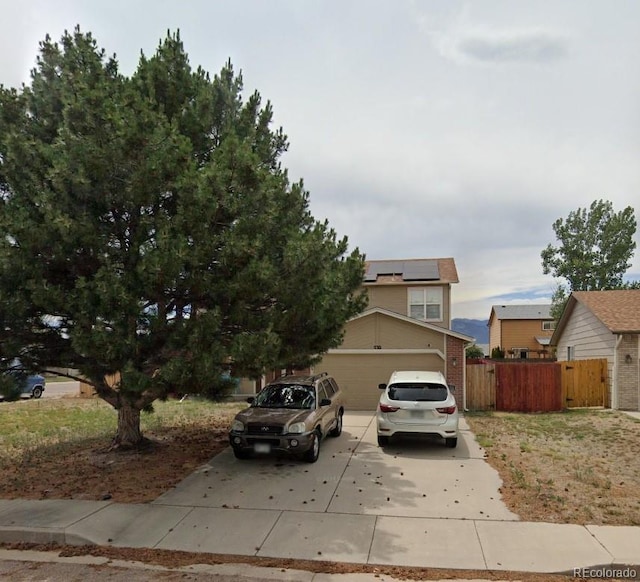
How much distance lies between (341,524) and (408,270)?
20214 mm

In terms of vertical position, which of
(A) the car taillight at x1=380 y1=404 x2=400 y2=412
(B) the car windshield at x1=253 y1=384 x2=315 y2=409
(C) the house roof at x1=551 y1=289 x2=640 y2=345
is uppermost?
(C) the house roof at x1=551 y1=289 x2=640 y2=345

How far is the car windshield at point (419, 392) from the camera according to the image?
35.4ft

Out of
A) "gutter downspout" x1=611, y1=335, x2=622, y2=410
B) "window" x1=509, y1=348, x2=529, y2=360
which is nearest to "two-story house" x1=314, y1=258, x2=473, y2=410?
"gutter downspout" x1=611, y1=335, x2=622, y2=410

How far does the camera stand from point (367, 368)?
18.5 metres

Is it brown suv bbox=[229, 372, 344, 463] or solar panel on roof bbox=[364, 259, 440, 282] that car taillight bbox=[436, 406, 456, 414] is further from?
solar panel on roof bbox=[364, 259, 440, 282]

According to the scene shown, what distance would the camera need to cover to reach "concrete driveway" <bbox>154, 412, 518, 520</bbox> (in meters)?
7.21

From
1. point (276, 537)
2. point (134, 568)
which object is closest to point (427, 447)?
point (276, 537)

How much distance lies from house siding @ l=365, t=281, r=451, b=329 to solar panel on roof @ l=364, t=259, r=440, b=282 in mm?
546

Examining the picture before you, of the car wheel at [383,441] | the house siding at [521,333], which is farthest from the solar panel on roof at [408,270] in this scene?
the house siding at [521,333]

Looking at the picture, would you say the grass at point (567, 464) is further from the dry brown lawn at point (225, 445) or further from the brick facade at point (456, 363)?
the brick facade at point (456, 363)

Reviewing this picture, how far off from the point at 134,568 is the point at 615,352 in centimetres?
1736

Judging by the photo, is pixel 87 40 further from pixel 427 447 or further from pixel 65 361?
pixel 427 447

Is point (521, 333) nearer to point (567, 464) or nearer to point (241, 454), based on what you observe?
point (567, 464)

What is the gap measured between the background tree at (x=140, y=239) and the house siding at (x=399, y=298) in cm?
1506
